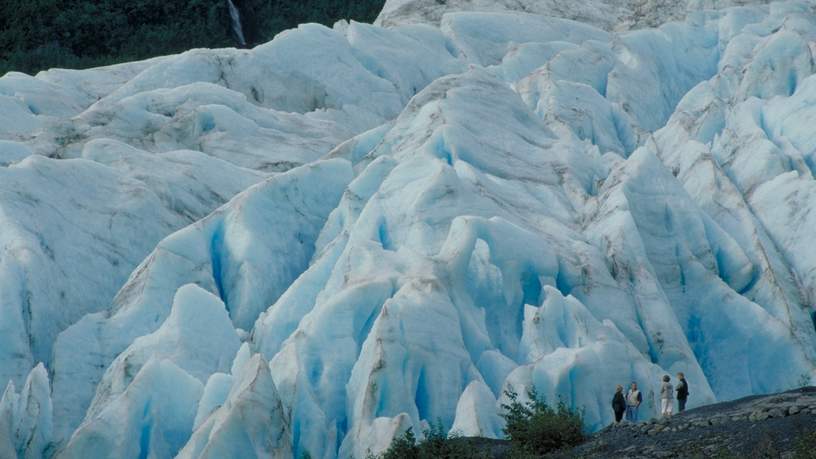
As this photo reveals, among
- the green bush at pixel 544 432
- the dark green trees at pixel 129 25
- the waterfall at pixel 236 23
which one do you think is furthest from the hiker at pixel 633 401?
the waterfall at pixel 236 23

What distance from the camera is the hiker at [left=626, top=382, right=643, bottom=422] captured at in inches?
813

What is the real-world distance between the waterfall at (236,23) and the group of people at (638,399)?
39.4m

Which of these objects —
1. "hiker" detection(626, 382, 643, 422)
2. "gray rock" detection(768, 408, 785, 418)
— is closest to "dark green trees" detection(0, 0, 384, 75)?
"hiker" detection(626, 382, 643, 422)

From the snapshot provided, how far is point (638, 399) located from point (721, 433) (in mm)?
3753

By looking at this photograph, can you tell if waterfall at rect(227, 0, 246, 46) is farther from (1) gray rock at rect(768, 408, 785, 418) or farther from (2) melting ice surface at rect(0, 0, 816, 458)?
(1) gray rock at rect(768, 408, 785, 418)

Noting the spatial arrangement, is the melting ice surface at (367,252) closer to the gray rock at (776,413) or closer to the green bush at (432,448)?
the green bush at (432,448)

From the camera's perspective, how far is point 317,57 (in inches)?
1462

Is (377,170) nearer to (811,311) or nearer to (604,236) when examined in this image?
(604,236)

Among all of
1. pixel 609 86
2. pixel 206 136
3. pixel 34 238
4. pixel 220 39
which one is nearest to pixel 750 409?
pixel 34 238

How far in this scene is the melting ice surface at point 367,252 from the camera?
21.7 m

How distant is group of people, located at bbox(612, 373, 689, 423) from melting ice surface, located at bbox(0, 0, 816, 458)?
1029 millimetres

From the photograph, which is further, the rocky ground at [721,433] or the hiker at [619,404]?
the hiker at [619,404]

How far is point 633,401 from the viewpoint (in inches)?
815

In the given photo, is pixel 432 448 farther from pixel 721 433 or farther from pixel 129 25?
pixel 129 25
